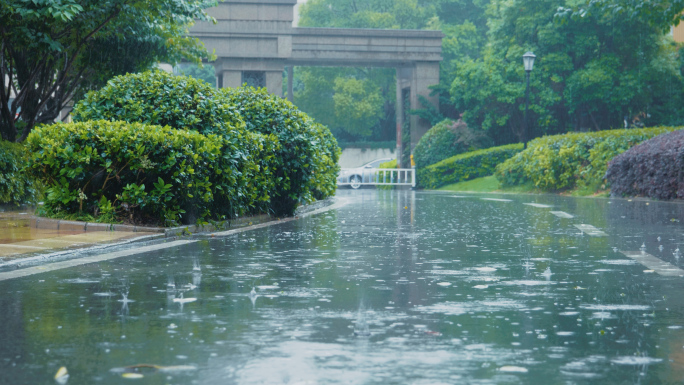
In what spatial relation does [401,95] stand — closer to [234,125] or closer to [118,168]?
[234,125]

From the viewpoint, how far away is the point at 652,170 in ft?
90.4

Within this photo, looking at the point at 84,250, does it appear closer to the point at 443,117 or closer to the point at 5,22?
the point at 5,22

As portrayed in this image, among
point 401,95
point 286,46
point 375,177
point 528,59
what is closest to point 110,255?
point 528,59

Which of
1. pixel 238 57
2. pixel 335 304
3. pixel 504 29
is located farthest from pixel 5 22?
pixel 504 29

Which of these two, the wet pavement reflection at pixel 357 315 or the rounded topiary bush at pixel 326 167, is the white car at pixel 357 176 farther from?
the wet pavement reflection at pixel 357 315

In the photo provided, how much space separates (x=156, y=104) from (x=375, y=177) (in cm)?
3483

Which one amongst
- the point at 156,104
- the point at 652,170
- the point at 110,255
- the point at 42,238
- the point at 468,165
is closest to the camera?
the point at 110,255

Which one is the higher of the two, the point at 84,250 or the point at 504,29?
the point at 504,29

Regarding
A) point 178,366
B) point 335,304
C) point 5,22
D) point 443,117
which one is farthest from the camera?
point 443,117

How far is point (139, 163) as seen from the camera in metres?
14.3

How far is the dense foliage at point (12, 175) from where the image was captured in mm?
18781

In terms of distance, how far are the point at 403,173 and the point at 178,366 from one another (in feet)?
153

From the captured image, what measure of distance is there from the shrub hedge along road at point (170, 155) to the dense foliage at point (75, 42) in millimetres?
2168

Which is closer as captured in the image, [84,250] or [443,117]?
[84,250]
